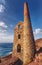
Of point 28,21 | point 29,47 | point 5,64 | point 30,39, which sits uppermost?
point 28,21

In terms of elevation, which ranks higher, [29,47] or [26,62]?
[29,47]

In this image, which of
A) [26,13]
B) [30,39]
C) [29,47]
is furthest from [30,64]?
[26,13]

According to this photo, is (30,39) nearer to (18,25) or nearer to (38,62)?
(38,62)

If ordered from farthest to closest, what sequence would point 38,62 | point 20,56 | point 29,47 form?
point 20,56 → point 29,47 → point 38,62

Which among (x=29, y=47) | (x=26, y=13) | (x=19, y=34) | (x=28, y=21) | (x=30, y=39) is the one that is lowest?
(x=29, y=47)

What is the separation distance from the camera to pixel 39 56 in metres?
20.4

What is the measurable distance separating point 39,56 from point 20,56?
20.0 feet

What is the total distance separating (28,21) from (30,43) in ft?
12.9

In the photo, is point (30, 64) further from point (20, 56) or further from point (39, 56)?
point (20, 56)

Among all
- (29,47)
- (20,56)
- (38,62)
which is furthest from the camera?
(20,56)

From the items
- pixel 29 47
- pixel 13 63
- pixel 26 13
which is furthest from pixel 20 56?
pixel 26 13

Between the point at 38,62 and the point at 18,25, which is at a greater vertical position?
the point at 18,25

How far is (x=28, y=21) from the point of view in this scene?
74.0 ft

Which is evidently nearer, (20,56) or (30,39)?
(30,39)
